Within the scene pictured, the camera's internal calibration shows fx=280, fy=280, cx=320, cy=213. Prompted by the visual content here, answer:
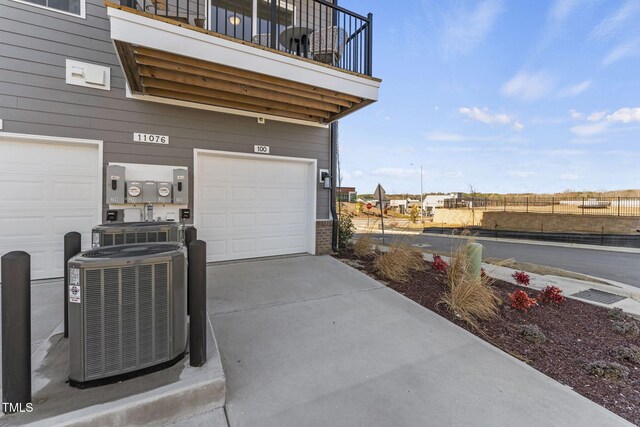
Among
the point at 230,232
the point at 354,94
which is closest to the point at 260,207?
the point at 230,232

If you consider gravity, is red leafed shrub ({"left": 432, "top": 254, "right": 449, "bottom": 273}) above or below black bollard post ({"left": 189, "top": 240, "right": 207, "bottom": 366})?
below

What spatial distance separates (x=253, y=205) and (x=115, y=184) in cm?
232

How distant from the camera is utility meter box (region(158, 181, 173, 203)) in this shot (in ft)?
15.5

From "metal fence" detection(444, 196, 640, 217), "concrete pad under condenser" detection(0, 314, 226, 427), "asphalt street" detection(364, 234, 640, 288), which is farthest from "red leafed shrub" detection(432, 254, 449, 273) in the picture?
"metal fence" detection(444, 196, 640, 217)

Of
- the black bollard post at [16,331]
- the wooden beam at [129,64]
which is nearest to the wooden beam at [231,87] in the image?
the wooden beam at [129,64]

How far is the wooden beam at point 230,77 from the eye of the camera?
3791 mm

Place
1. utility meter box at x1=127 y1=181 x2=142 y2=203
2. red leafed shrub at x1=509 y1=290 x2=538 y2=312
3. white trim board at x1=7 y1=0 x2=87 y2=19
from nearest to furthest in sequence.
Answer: red leafed shrub at x1=509 y1=290 x2=538 y2=312
white trim board at x1=7 y1=0 x2=87 y2=19
utility meter box at x1=127 y1=181 x2=142 y2=203

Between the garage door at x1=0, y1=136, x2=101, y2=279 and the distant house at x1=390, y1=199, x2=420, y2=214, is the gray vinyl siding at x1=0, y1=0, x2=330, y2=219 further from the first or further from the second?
the distant house at x1=390, y1=199, x2=420, y2=214

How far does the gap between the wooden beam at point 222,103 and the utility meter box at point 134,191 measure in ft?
4.96

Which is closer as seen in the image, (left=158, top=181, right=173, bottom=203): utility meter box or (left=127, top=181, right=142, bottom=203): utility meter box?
(left=127, top=181, right=142, bottom=203): utility meter box

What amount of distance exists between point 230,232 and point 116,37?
11.1 ft

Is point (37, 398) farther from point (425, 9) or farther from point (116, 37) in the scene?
point (425, 9)

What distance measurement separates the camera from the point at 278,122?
19.1ft

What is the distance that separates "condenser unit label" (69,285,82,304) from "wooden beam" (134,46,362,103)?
318 centimetres
